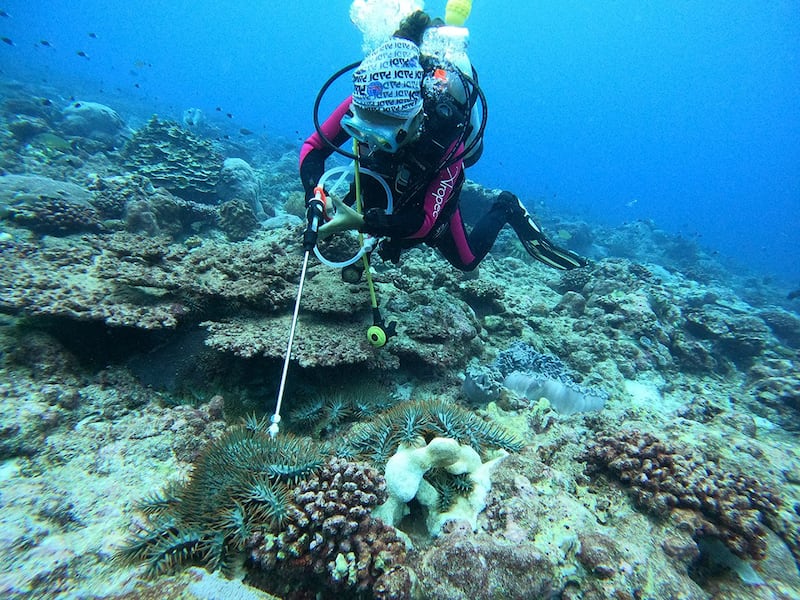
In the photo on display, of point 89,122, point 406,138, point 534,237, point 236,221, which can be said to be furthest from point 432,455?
point 89,122

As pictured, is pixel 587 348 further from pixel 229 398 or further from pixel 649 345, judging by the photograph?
pixel 229 398

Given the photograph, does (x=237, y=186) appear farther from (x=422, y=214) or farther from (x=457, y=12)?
(x=422, y=214)

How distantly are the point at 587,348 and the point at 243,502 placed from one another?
19.2 feet

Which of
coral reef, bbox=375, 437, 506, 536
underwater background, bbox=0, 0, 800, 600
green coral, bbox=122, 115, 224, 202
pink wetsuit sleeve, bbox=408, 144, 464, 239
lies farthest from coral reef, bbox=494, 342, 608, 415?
green coral, bbox=122, 115, 224, 202

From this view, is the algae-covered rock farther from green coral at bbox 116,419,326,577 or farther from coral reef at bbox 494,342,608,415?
coral reef at bbox 494,342,608,415

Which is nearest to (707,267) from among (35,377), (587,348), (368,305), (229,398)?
(587,348)

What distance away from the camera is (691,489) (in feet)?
7.61

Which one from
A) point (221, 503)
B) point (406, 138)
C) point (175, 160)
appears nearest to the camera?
point (221, 503)

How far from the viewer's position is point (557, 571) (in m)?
1.96

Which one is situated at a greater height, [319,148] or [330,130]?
[330,130]

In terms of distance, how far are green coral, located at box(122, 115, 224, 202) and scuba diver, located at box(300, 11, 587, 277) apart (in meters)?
7.20

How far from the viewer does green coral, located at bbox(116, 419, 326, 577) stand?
6.03 feet

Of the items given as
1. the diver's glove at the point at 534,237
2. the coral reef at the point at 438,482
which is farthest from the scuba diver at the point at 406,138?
the coral reef at the point at 438,482

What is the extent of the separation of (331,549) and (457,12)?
6.43m
